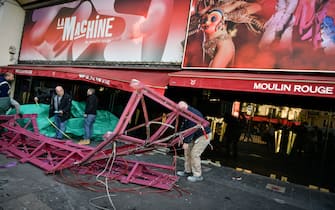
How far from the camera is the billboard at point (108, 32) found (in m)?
8.19

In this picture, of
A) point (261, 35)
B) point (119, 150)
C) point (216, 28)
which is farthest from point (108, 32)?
point (119, 150)

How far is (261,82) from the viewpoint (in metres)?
5.59

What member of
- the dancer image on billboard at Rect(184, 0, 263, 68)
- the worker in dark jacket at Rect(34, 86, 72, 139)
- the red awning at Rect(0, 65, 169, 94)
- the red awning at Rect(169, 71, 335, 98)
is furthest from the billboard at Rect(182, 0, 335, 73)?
the worker in dark jacket at Rect(34, 86, 72, 139)

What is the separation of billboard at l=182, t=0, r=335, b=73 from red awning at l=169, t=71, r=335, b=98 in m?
0.39

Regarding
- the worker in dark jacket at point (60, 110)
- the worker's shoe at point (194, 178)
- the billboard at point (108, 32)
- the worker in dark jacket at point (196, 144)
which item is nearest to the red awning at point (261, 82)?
the worker in dark jacket at point (196, 144)

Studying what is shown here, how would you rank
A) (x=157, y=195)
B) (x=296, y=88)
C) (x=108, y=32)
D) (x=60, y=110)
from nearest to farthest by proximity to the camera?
(x=157, y=195), (x=296, y=88), (x=60, y=110), (x=108, y=32)

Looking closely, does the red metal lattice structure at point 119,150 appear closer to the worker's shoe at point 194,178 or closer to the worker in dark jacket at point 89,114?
the worker's shoe at point 194,178

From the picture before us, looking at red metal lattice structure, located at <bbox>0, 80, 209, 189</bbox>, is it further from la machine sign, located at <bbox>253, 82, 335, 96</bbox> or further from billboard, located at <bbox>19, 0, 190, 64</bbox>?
billboard, located at <bbox>19, 0, 190, 64</bbox>

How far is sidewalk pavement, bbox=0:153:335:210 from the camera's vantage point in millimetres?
3836

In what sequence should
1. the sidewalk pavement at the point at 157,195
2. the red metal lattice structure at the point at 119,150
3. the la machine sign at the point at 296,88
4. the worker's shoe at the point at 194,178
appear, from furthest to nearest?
1. the worker's shoe at the point at 194,178
2. the la machine sign at the point at 296,88
3. the red metal lattice structure at the point at 119,150
4. the sidewalk pavement at the point at 157,195

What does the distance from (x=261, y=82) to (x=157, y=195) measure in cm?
333

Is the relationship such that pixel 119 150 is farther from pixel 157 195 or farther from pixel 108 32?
pixel 108 32

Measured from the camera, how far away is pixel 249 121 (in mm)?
7133

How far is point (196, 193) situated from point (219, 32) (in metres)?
4.48
